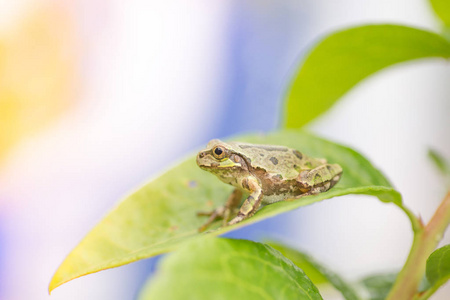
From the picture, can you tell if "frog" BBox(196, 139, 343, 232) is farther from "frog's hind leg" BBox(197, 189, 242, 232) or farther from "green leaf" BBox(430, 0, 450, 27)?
"green leaf" BBox(430, 0, 450, 27)

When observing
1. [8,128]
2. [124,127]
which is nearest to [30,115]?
[8,128]

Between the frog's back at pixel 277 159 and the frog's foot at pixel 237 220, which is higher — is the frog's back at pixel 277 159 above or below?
above

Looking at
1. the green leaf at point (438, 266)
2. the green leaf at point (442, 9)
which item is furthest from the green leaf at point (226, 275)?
the green leaf at point (442, 9)

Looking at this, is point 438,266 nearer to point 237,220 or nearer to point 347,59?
point 237,220

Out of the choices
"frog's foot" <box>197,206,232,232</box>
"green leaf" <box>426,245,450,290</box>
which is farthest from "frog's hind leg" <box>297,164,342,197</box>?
"green leaf" <box>426,245,450,290</box>

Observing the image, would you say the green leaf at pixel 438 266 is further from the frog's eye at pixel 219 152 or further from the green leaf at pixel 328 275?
the frog's eye at pixel 219 152

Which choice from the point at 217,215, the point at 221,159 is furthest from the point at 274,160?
the point at 217,215
